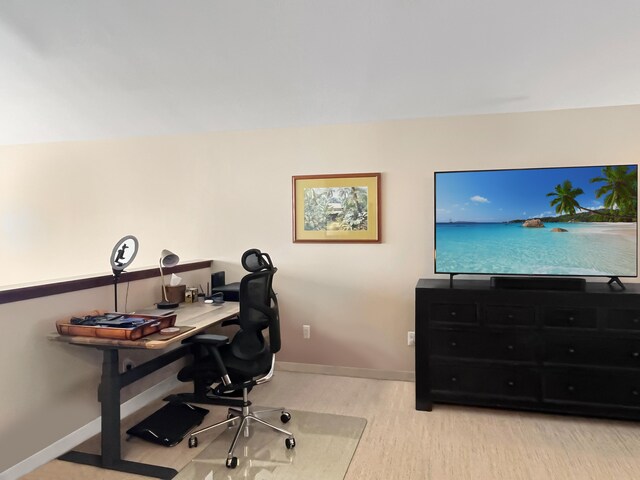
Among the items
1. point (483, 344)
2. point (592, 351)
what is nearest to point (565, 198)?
point (592, 351)

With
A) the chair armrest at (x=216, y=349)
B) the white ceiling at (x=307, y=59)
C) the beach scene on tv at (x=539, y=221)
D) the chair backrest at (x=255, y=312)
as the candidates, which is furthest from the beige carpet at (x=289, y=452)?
the white ceiling at (x=307, y=59)

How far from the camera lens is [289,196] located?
149 inches

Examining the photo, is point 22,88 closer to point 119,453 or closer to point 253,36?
point 253,36

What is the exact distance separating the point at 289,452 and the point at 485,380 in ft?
4.73

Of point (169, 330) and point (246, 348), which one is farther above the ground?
point (169, 330)

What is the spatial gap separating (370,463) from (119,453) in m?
1.41

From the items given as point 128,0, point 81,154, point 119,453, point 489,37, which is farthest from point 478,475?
point 81,154

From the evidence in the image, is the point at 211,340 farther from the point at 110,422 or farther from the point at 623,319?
the point at 623,319

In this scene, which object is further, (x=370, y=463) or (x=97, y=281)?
(x=97, y=281)

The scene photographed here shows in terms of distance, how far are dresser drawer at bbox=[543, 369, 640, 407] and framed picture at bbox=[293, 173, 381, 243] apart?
1641mm

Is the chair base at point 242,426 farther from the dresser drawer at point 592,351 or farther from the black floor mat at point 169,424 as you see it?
the dresser drawer at point 592,351

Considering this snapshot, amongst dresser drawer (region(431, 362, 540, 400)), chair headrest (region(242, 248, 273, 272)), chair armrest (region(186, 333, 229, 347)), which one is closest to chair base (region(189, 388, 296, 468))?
chair armrest (region(186, 333, 229, 347))

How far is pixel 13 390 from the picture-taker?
217 cm

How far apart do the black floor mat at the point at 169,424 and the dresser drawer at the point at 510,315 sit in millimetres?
2124
